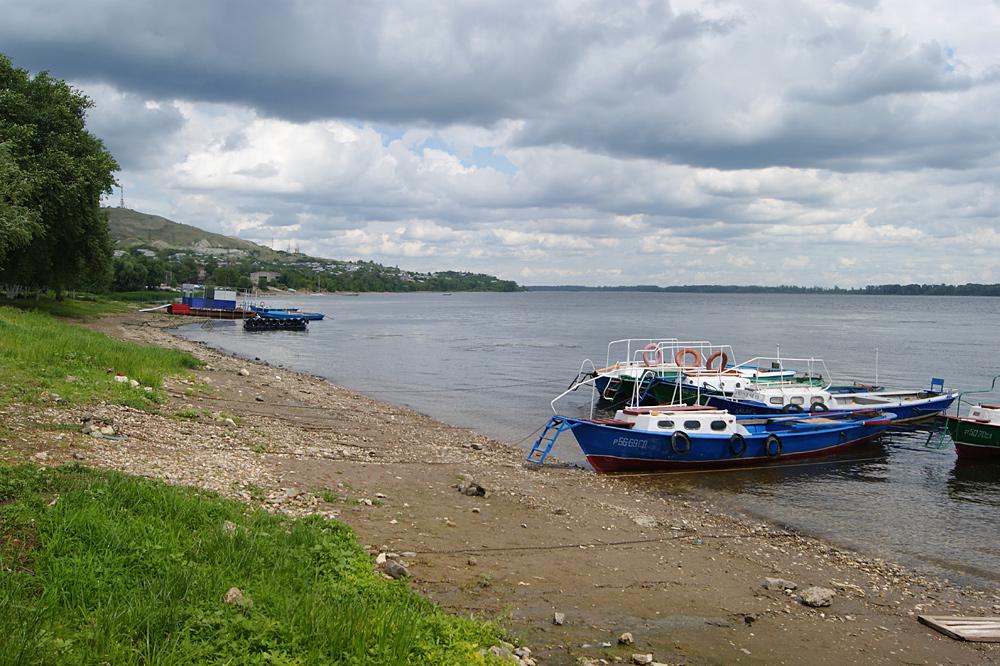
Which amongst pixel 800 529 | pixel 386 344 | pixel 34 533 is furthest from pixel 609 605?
pixel 386 344

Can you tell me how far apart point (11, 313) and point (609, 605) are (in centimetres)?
3809

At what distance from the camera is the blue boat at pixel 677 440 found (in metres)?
21.3

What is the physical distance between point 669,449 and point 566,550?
33.6 ft

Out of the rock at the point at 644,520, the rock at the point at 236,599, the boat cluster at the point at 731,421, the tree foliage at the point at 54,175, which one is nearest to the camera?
the rock at the point at 236,599

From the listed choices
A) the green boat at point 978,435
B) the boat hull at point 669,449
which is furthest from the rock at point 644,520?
the green boat at point 978,435

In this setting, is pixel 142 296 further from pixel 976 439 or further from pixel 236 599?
pixel 236 599

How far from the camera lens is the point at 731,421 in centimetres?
2312

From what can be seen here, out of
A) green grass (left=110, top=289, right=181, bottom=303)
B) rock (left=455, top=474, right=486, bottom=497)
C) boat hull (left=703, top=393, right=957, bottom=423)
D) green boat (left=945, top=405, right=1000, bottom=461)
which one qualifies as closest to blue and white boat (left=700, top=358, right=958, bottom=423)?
boat hull (left=703, top=393, right=957, bottom=423)

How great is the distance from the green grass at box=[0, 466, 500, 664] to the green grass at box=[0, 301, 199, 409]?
813 cm

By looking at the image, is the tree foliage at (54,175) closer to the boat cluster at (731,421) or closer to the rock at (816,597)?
the boat cluster at (731,421)

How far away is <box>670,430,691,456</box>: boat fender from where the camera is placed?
21656 mm

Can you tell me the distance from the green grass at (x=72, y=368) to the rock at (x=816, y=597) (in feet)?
49.9

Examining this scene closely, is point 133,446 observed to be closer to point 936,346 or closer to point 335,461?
point 335,461

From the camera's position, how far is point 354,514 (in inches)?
468
